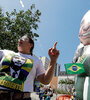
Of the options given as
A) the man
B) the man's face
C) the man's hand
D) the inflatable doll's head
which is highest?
the inflatable doll's head

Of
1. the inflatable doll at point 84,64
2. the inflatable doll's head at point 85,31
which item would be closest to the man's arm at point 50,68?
the inflatable doll at point 84,64

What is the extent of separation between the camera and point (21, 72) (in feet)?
5.05

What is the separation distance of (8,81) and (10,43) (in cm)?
798

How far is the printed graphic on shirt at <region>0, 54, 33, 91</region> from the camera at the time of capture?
1441mm

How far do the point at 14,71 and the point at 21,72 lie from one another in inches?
3.0

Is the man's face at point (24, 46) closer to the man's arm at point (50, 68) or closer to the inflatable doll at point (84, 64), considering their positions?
the man's arm at point (50, 68)

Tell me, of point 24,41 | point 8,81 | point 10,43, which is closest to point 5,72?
point 8,81

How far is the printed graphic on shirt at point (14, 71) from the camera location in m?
1.44

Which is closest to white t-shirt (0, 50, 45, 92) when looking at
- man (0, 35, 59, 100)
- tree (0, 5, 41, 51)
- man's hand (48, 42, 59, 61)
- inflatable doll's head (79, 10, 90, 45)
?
man (0, 35, 59, 100)

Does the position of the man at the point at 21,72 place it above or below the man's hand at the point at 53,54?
below

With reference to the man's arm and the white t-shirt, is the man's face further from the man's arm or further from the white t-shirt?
the man's arm

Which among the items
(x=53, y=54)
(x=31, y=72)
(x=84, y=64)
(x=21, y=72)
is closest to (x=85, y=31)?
(x=84, y=64)

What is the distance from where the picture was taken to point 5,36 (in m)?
9.16

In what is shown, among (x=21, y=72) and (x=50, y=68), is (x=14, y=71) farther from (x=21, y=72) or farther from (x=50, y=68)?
(x=50, y=68)
